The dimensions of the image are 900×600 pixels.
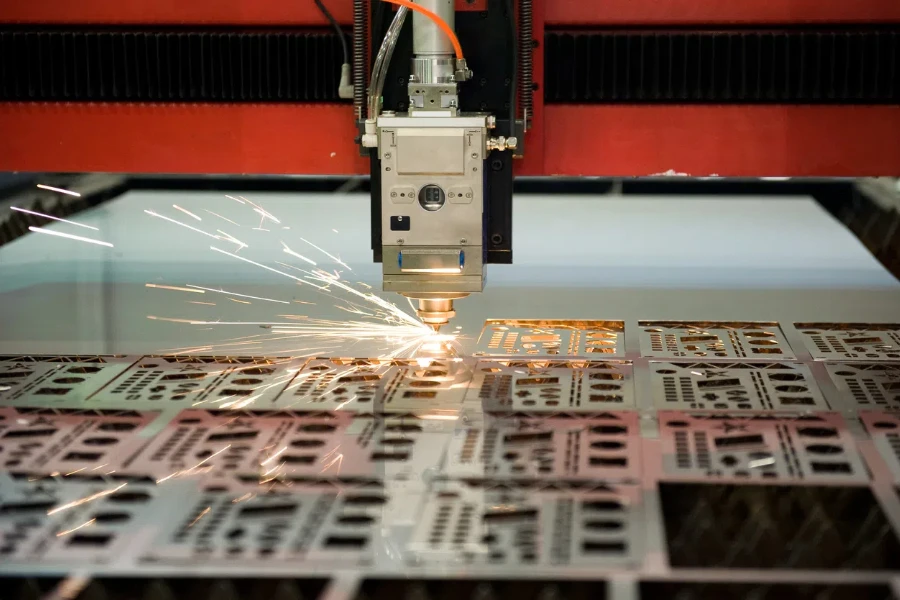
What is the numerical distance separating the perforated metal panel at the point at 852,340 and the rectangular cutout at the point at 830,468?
2.23 ft

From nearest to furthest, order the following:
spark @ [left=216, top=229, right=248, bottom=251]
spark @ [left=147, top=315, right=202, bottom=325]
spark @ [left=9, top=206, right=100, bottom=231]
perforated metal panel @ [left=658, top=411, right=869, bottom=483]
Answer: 1. perforated metal panel @ [left=658, top=411, right=869, bottom=483]
2. spark @ [left=147, top=315, right=202, bottom=325]
3. spark @ [left=9, top=206, right=100, bottom=231]
4. spark @ [left=216, top=229, right=248, bottom=251]

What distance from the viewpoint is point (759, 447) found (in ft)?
7.02

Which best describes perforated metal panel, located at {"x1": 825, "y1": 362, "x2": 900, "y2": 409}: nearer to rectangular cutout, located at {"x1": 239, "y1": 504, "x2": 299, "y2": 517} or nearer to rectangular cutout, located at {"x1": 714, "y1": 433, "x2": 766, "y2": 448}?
rectangular cutout, located at {"x1": 714, "y1": 433, "x2": 766, "y2": 448}

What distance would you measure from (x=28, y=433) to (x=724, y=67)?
5.51 ft

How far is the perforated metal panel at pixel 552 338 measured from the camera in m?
2.76

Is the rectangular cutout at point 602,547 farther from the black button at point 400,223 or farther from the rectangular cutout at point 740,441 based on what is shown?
the black button at point 400,223

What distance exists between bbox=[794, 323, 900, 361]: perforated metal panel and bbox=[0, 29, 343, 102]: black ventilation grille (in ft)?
4.13

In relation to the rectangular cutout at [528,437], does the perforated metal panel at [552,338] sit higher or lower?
higher

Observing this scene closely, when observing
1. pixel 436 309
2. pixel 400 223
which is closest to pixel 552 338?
pixel 436 309

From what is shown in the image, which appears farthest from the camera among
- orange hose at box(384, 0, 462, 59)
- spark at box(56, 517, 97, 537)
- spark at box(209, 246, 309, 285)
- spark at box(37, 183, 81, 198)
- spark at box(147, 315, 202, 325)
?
spark at box(37, 183, 81, 198)

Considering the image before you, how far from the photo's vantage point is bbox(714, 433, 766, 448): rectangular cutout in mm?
2154

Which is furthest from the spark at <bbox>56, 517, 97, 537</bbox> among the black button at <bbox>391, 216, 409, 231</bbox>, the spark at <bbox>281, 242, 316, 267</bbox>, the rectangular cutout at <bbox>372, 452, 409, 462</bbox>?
the spark at <bbox>281, 242, 316, 267</bbox>

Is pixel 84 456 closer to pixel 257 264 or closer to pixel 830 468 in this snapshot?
pixel 830 468

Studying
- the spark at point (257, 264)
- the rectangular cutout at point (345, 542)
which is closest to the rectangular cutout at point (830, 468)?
the rectangular cutout at point (345, 542)
